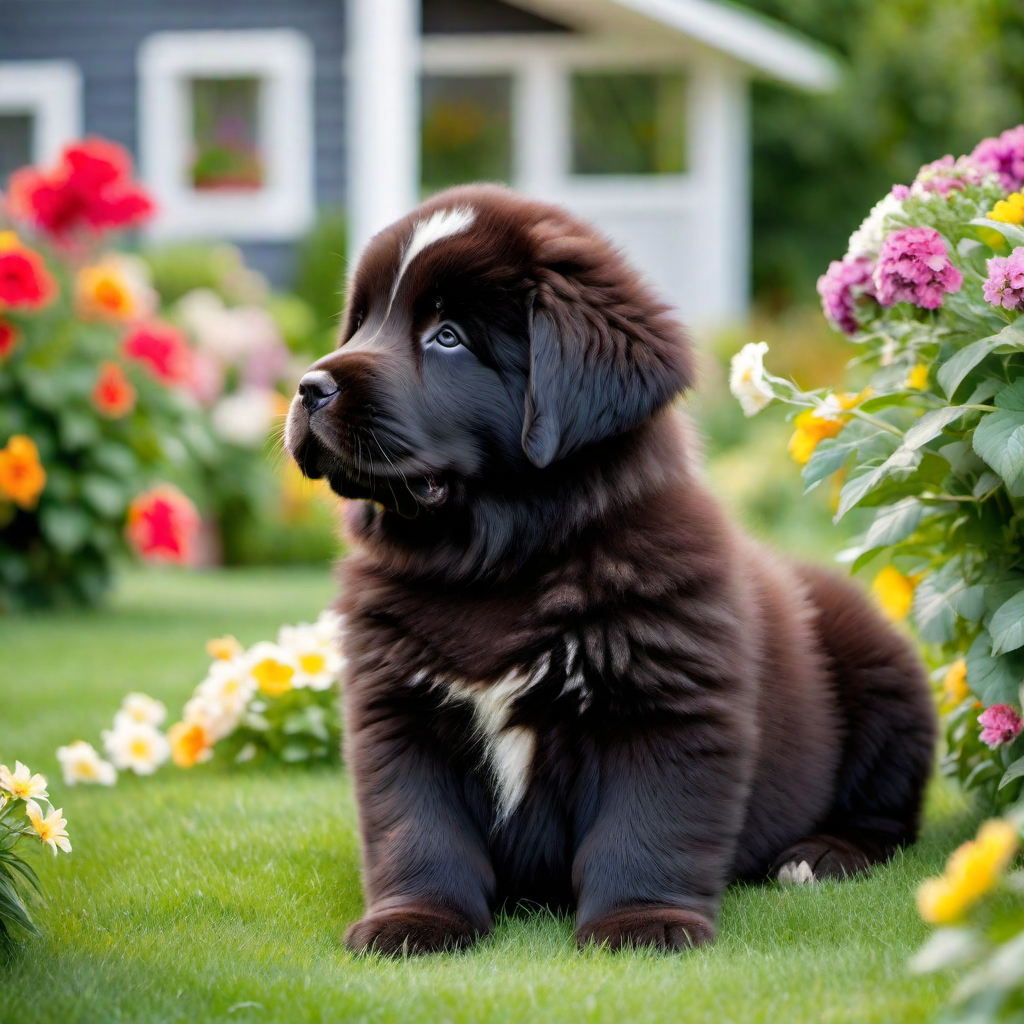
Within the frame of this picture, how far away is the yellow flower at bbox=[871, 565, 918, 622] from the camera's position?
3.32m

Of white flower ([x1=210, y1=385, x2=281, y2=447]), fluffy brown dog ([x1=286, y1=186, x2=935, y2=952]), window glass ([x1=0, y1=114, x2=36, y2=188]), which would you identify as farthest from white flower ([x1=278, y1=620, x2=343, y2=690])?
window glass ([x1=0, y1=114, x2=36, y2=188])

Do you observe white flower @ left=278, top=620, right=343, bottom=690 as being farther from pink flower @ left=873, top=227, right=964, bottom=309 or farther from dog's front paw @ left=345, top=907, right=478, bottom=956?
pink flower @ left=873, top=227, right=964, bottom=309

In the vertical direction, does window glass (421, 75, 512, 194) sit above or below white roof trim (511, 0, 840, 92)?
below

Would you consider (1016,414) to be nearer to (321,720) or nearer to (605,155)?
(321,720)

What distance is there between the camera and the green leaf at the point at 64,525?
6.38m

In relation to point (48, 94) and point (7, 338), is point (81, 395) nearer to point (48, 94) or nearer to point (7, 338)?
point (7, 338)

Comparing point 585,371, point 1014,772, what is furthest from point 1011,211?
point 1014,772

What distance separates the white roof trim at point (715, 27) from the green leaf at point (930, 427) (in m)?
9.94

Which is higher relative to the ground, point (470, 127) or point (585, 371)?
point (470, 127)

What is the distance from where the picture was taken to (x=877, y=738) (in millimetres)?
3027

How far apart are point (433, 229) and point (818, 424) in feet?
3.21

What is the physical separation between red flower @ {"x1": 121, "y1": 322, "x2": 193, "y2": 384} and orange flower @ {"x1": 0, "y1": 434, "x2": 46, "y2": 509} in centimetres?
85

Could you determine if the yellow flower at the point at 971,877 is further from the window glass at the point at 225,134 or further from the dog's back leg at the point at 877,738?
the window glass at the point at 225,134

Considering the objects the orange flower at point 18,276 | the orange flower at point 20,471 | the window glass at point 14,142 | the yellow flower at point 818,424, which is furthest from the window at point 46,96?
the yellow flower at point 818,424
